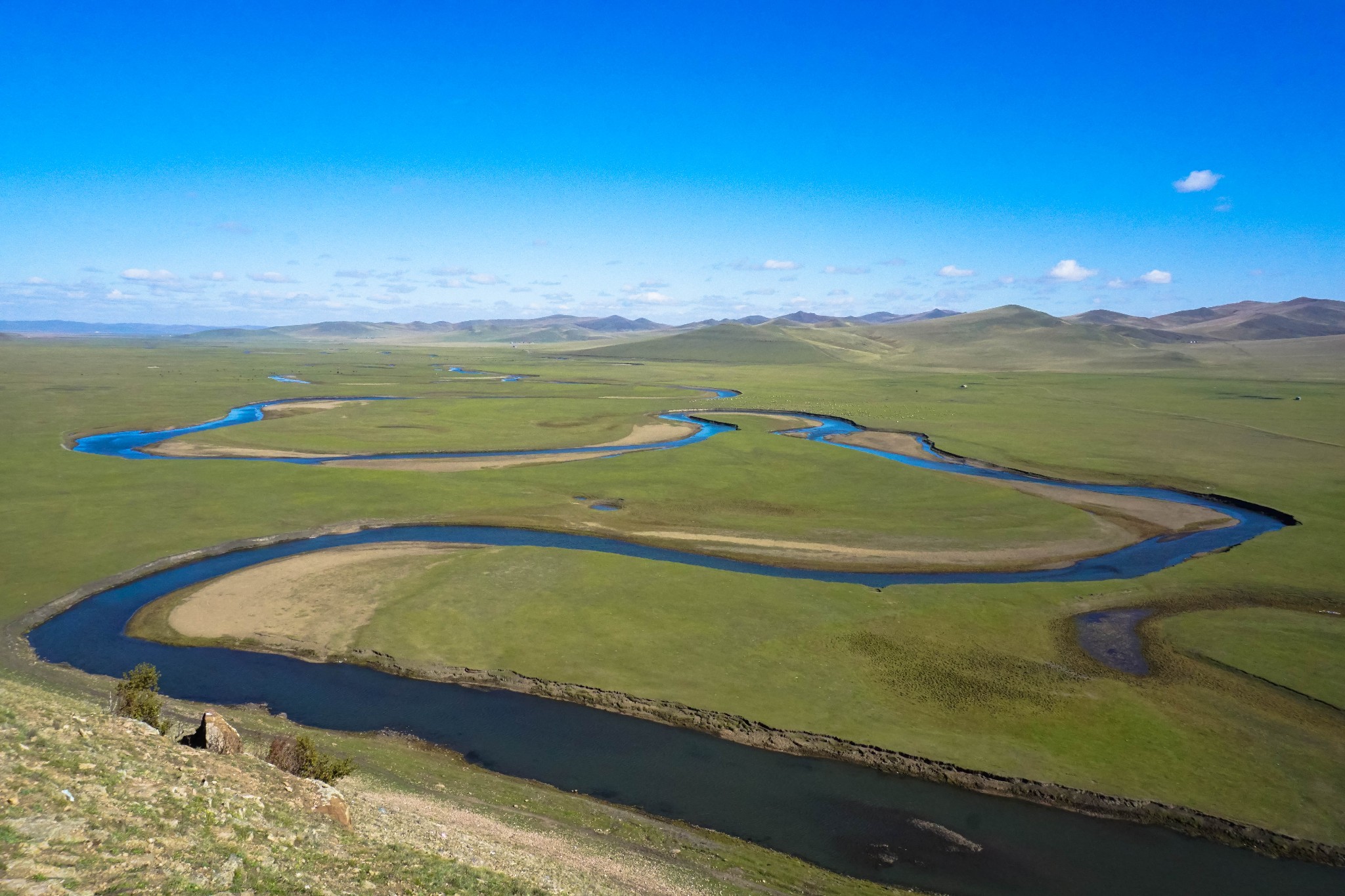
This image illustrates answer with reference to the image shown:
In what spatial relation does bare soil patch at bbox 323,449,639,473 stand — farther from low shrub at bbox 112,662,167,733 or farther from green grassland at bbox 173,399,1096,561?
low shrub at bbox 112,662,167,733

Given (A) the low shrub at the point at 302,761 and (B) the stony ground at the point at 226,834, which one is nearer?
(B) the stony ground at the point at 226,834

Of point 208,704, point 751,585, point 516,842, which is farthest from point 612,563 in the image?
point 516,842

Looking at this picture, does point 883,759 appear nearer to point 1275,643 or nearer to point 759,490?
point 1275,643

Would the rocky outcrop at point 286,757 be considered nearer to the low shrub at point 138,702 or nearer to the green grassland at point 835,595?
the low shrub at point 138,702

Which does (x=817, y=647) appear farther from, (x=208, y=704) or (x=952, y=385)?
(x=952, y=385)

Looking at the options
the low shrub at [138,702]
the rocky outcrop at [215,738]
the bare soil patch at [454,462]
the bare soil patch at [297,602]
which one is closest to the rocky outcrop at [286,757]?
the rocky outcrop at [215,738]

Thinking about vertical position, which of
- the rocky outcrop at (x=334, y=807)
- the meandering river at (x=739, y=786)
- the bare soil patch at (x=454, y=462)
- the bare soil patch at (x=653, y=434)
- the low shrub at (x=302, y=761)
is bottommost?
the meandering river at (x=739, y=786)
